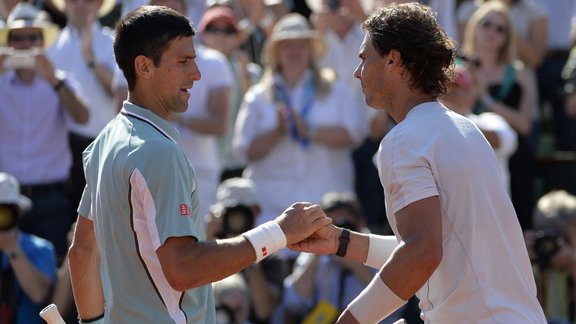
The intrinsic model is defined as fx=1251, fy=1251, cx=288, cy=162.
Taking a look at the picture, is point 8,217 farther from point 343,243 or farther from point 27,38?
point 343,243

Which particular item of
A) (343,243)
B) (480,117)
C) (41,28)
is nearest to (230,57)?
(41,28)

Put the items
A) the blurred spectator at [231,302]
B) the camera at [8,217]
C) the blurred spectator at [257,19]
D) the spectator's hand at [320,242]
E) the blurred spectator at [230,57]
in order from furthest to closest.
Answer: the blurred spectator at [257,19] < the blurred spectator at [230,57] < the camera at [8,217] < the blurred spectator at [231,302] < the spectator's hand at [320,242]

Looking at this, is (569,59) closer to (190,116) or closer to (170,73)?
(190,116)

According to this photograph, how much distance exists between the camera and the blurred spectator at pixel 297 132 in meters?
9.23

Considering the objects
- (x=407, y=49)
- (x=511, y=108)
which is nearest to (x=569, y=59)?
(x=511, y=108)

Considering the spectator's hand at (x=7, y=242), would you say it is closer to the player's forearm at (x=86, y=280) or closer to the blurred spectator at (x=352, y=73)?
the blurred spectator at (x=352, y=73)

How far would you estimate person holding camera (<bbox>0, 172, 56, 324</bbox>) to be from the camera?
7898mm

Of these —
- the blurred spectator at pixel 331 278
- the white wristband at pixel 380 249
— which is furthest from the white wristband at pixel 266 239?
the blurred spectator at pixel 331 278

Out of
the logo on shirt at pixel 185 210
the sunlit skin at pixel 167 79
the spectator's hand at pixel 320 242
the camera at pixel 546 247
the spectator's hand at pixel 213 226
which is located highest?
the sunlit skin at pixel 167 79

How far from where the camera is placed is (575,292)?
8.27m

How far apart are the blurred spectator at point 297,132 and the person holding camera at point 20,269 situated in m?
1.82

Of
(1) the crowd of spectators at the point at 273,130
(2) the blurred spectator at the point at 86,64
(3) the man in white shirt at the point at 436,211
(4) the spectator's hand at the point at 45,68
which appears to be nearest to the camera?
(3) the man in white shirt at the point at 436,211

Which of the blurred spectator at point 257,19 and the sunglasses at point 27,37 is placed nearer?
the sunglasses at point 27,37

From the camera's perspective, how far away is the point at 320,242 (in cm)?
472
